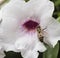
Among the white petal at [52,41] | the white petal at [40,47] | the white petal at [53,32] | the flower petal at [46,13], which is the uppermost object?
the flower petal at [46,13]

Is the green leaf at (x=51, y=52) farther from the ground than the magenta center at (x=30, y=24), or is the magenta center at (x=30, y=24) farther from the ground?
the magenta center at (x=30, y=24)

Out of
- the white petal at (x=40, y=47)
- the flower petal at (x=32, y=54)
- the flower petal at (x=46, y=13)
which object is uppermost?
the flower petal at (x=46, y=13)

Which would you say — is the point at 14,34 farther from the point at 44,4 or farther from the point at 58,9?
the point at 58,9

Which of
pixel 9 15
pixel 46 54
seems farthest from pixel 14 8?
pixel 46 54

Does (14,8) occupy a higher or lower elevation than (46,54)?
higher

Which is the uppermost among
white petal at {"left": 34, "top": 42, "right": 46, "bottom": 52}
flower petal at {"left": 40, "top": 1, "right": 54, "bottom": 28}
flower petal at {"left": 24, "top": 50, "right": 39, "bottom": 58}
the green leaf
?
flower petal at {"left": 40, "top": 1, "right": 54, "bottom": 28}

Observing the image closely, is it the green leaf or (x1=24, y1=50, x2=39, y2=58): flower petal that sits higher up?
(x1=24, y1=50, x2=39, y2=58): flower petal

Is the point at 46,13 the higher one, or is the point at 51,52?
the point at 46,13
